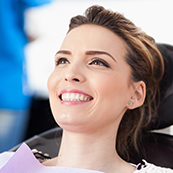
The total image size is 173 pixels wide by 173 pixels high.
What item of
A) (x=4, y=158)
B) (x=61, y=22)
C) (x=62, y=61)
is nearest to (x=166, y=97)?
(x=62, y=61)

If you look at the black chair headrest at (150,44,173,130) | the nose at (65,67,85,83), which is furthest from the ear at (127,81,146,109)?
the nose at (65,67,85,83)

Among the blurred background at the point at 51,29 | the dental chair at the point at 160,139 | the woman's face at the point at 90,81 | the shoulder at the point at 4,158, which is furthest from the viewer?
the blurred background at the point at 51,29

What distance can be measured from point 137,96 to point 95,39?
0.30 meters

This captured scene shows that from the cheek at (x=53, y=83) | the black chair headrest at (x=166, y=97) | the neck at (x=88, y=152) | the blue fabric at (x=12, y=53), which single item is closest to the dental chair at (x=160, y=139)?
the black chair headrest at (x=166, y=97)

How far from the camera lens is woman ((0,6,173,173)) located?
3.48 ft

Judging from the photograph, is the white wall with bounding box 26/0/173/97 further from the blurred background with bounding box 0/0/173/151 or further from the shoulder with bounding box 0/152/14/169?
the shoulder with bounding box 0/152/14/169

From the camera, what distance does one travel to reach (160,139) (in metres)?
1.35

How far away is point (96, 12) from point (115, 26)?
0.47 feet

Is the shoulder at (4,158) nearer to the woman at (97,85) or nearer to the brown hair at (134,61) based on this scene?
the woman at (97,85)

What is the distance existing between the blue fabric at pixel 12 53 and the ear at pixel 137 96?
4.05 ft

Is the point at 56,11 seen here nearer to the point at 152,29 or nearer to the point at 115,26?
the point at 152,29

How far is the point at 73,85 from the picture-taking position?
1057 millimetres

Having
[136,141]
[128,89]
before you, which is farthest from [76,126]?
[136,141]

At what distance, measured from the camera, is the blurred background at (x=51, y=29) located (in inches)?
115
